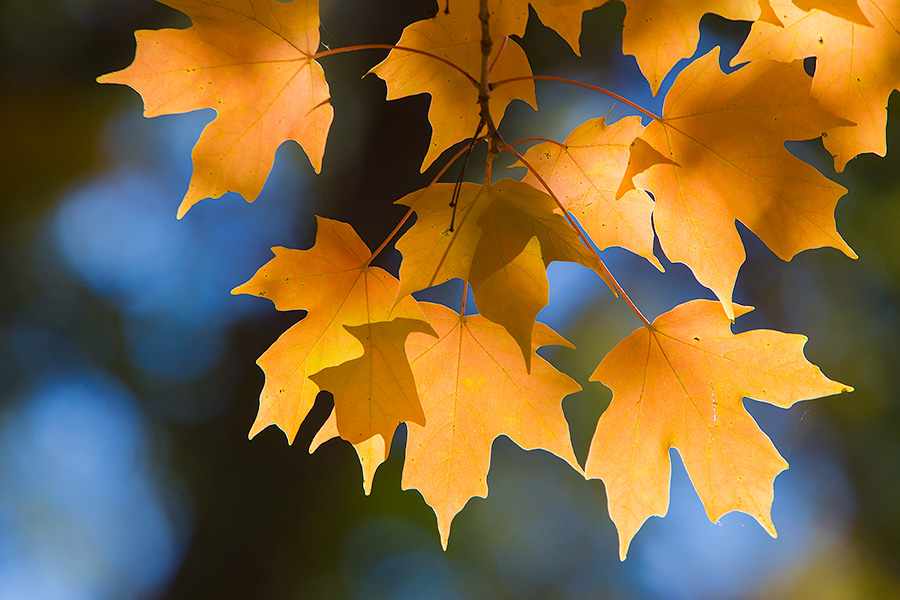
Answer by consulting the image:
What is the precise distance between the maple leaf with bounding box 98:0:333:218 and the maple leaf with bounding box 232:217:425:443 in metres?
0.09

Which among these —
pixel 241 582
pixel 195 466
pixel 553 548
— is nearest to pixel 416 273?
pixel 241 582

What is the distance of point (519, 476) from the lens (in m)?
1.94

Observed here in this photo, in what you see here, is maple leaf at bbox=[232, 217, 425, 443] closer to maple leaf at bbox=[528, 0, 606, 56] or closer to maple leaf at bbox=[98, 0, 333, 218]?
maple leaf at bbox=[98, 0, 333, 218]

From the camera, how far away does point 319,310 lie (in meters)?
0.62

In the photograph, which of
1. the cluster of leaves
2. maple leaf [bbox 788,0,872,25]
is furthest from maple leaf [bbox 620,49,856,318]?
maple leaf [bbox 788,0,872,25]

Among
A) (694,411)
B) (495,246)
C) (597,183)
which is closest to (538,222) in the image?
(495,246)

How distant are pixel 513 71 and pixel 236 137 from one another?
1.00 ft

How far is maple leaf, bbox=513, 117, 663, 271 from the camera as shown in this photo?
0.62 m

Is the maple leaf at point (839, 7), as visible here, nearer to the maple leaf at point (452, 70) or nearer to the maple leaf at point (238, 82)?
the maple leaf at point (452, 70)

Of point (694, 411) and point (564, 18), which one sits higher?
point (564, 18)

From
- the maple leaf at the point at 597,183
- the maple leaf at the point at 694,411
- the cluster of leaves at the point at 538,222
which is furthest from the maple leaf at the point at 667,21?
the maple leaf at the point at 694,411

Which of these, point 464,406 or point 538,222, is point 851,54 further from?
point 464,406

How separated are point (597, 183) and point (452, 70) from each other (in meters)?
0.20

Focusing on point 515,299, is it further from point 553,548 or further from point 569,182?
point 553,548
